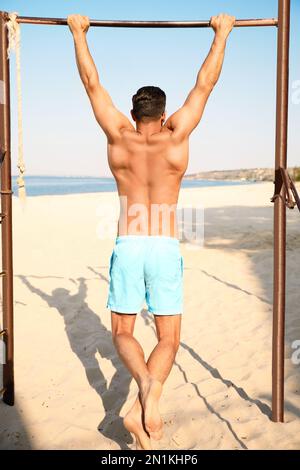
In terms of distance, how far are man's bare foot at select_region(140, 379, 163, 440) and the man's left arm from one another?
1417mm

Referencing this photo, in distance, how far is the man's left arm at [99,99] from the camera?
9.43 feet

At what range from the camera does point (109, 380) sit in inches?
171

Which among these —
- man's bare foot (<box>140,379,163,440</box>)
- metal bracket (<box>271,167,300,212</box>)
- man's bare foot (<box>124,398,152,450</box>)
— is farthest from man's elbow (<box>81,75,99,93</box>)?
man's bare foot (<box>124,398,152,450</box>)

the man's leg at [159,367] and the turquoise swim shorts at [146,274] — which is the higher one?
the turquoise swim shorts at [146,274]

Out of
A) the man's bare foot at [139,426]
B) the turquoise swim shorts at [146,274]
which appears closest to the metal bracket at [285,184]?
the turquoise swim shorts at [146,274]

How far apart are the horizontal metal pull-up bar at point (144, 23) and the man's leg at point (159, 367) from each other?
1953 mm

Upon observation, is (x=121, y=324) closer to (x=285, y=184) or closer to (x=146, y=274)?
(x=146, y=274)

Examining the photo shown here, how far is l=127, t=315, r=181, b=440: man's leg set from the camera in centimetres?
241

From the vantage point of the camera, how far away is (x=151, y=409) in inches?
94.5

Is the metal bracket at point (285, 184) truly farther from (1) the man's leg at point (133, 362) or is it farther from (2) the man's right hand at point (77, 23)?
(2) the man's right hand at point (77, 23)

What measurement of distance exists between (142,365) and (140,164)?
1131 mm

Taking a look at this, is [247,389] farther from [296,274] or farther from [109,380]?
[296,274]

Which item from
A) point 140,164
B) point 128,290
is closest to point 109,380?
point 128,290

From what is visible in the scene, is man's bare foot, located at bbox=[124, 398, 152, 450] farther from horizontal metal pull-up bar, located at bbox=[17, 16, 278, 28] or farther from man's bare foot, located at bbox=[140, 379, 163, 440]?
horizontal metal pull-up bar, located at bbox=[17, 16, 278, 28]
